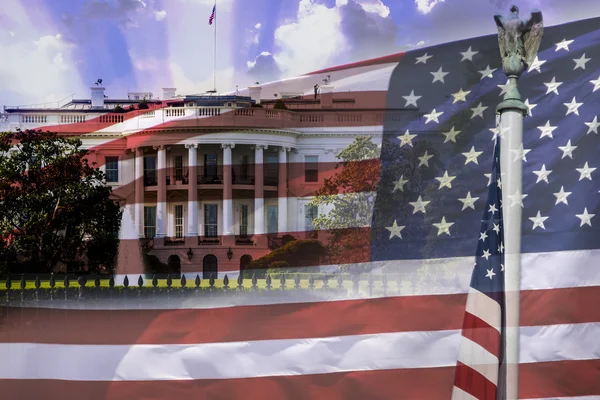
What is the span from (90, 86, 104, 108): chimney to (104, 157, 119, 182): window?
40 cm

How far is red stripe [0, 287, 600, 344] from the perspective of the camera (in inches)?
167

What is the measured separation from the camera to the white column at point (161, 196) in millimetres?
5676

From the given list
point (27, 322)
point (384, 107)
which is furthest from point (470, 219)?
point (27, 322)

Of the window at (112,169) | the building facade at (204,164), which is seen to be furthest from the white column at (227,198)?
the window at (112,169)

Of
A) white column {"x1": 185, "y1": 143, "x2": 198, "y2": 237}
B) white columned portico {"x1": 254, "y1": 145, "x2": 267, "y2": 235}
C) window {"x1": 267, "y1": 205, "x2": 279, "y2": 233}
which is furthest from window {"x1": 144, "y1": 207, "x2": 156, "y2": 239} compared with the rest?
window {"x1": 267, "y1": 205, "x2": 279, "y2": 233}

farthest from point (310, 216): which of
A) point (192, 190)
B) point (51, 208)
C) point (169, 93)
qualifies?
point (51, 208)

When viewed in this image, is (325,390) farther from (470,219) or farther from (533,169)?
(533,169)

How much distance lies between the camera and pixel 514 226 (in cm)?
376

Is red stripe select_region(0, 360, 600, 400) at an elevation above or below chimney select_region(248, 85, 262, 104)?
below

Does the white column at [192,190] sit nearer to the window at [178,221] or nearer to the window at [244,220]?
the window at [178,221]

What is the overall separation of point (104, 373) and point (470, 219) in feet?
7.11

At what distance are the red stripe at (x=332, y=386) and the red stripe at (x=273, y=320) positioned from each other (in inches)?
9.2

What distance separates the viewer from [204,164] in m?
5.50

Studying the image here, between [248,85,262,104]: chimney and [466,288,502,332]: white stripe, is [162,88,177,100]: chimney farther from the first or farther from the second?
[466,288,502,332]: white stripe
